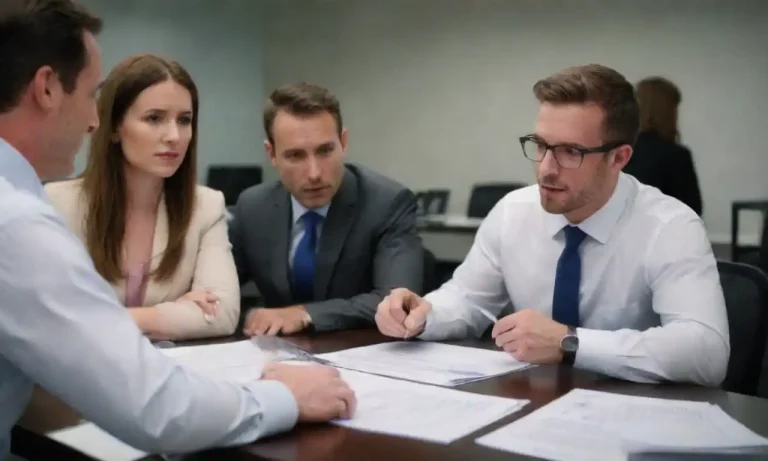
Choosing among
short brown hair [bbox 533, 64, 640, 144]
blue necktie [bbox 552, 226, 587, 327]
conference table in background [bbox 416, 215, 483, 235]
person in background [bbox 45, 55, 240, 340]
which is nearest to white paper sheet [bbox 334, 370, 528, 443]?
blue necktie [bbox 552, 226, 587, 327]

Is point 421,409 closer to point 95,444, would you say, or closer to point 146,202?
point 95,444

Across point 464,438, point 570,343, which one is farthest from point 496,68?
point 464,438

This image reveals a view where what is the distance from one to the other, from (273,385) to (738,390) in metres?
1.09

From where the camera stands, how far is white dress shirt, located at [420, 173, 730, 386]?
147cm

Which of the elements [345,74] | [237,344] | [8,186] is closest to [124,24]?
[345,74]

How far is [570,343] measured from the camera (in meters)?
1.50

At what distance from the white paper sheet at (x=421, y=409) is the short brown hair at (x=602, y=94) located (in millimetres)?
823

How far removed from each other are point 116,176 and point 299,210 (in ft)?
1.76

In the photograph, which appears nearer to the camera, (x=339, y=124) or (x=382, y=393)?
(x=382, y=393)

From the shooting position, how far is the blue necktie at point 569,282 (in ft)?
5.97

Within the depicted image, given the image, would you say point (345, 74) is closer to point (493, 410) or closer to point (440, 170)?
point (440, 170)

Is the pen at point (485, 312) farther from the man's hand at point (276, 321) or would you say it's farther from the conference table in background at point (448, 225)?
the conference table in background at point (448, 225)

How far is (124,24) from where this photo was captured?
233 inches

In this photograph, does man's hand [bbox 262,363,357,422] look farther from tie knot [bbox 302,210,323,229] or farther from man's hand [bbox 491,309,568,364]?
tie knot [bbox 302,210,323,229]
